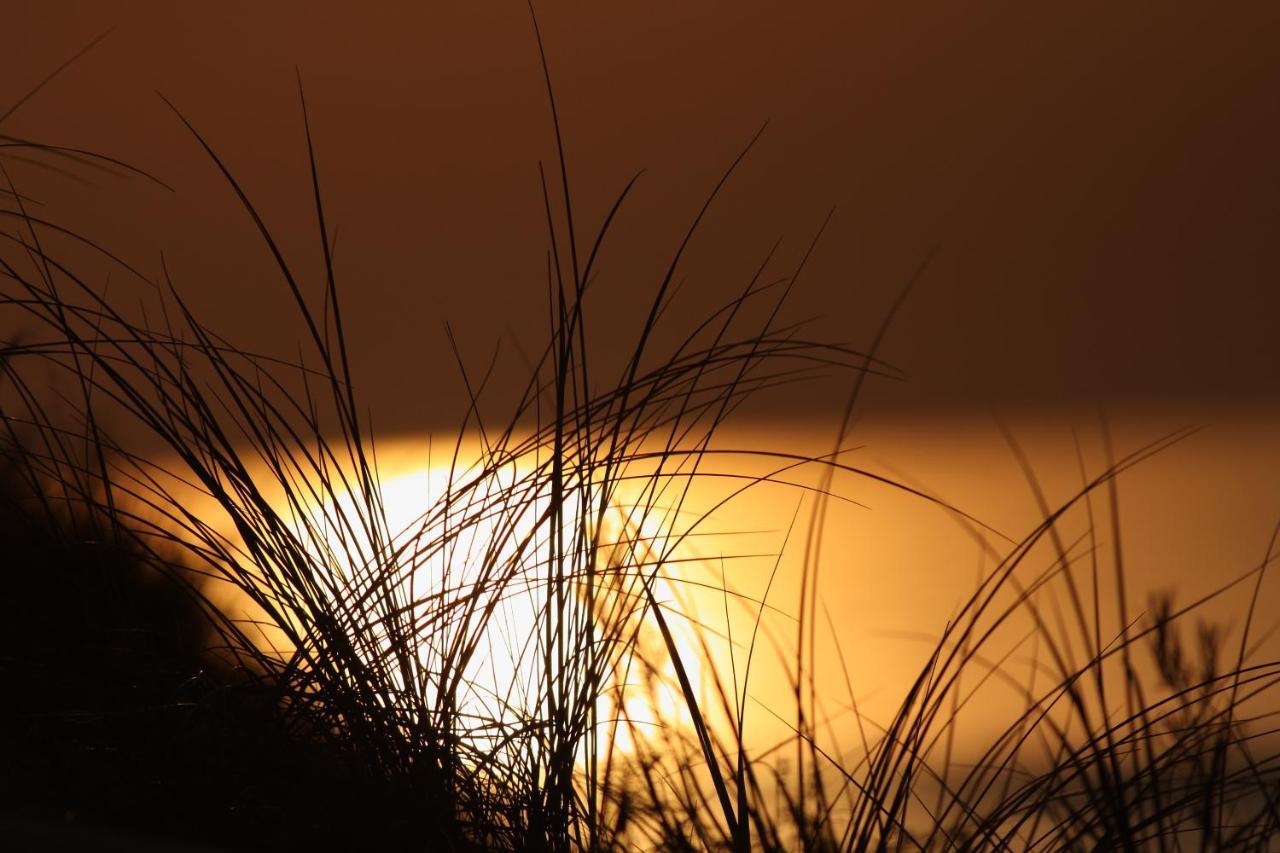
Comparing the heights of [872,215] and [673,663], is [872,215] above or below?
above

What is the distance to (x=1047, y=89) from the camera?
1.13 metres

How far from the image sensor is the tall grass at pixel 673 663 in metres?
0.89

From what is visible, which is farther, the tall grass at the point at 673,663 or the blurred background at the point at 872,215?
the blurred background at the point at 872,215

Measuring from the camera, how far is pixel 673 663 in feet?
3.02

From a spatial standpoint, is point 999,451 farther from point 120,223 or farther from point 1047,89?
point 120,223

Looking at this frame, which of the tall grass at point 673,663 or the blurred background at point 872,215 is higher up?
the blurred background at point 872,215

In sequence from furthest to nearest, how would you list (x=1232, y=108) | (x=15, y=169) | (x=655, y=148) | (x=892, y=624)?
(x=15, y=169)
(x=655, y=148)
(x=892, y=624)
(x=1232, y=108)

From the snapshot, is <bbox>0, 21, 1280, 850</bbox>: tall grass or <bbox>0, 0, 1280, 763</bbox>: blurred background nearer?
<bbox>0, 21, 1280, 850</bbox>: tall grass

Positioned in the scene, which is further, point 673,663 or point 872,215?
point 872,215

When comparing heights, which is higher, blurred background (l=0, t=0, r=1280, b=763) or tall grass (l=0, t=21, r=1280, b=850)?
blurred background (l=0, t=0, r=1280, b=763)

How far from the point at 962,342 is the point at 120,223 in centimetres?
133

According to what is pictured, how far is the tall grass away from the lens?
35.1 inches

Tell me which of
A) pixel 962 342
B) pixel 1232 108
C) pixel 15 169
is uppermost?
pixel 15 169

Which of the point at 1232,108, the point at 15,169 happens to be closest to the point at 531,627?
the point at 1232,108
